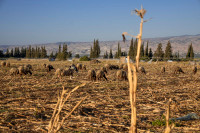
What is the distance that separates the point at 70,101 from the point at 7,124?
310 centimetres

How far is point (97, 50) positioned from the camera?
85188 mm

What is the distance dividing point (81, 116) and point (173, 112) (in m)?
3.34

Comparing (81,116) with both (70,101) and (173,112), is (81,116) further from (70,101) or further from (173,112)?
(173,112)

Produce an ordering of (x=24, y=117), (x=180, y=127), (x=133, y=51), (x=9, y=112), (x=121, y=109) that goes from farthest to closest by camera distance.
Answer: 1. (x=133, y=51)
2. (x=121, y=109)
3. (x=9, y=112)
4. (x=24, y=117)
5. (x=180, y=127)

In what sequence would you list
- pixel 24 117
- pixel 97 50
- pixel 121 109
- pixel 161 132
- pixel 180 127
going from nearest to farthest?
pixel 161 132 < pixel 180 127 < pixel 24 117 < pixel 121 109 < pixel 97 50

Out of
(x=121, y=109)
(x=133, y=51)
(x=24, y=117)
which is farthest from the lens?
(x=133, y=51)

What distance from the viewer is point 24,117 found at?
597cm

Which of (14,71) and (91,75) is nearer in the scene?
(91,75)

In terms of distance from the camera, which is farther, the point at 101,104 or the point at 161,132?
the point at 101,104

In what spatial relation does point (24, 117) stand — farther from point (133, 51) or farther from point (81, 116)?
point (133, 51)

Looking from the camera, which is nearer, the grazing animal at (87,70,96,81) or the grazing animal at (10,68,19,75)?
the grazing animal at (87,70,96,81)

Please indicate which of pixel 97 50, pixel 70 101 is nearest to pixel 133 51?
pixel 97 50

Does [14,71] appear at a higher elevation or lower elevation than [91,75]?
higher

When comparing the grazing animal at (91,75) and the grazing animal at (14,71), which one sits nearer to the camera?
the grazing animal at (91,75)
